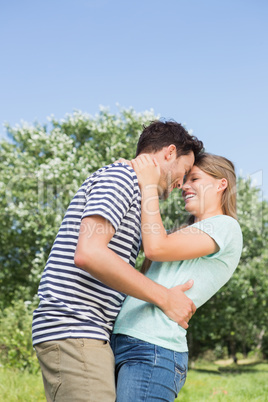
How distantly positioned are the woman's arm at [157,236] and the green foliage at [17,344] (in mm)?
8057

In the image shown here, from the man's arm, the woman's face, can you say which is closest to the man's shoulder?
the man's arm

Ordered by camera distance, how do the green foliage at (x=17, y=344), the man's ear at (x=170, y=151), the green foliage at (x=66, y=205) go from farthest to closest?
1. the green foliage at (x=66, y=205)
2. the green foliage at (x=17, y=344)
3. the man's ear at (x=170, y=151)

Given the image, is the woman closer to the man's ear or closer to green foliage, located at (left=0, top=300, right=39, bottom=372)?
the man's ear

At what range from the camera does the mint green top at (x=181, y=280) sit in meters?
2.34

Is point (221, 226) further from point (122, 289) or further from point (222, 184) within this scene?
point (122, 289)

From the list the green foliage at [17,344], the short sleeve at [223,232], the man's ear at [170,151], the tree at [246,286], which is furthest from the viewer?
the tree at [246,286]

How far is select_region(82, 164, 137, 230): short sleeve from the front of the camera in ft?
6.91

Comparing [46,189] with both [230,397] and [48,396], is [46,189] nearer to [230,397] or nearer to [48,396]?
[230,397]

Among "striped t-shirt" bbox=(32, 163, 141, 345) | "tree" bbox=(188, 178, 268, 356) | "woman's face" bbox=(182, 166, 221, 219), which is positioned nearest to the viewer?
"striped t-shirt" bbox=(32, 163, 141, 345)

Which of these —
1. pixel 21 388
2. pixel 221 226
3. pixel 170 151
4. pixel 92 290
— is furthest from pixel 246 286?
pixel 92 290

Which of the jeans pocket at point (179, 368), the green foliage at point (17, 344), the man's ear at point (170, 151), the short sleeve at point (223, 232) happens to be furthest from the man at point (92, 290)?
the green foliage at point (17, 344)

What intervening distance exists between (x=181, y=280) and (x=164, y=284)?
4.2 inches

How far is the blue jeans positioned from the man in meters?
0.07

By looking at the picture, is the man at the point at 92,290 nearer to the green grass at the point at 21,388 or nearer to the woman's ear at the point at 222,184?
the woman's ear at the point at 222,184
